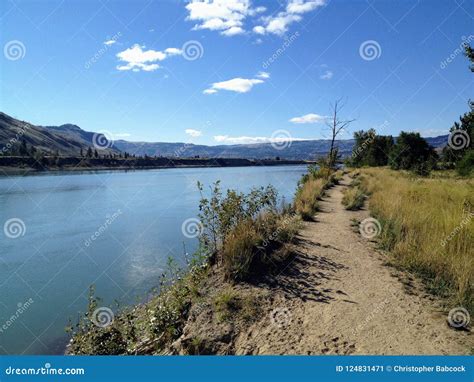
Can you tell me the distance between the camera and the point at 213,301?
228 inches

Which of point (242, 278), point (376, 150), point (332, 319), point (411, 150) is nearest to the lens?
point (332, 319)

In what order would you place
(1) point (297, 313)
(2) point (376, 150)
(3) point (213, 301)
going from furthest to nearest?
(2) point (376, 150) → (3) point (213, 301) → (1) point (297, 313)

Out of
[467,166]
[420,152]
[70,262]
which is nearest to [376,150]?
[420,152]

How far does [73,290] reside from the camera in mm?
10375

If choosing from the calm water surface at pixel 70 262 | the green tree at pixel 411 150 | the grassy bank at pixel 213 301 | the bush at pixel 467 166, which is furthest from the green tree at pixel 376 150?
the grassy bank at pixel 213 301

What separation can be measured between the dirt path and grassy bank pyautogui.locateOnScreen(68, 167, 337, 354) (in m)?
0.34

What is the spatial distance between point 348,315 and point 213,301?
2051 millimetres

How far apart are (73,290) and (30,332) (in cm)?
210

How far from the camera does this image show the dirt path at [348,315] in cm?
429

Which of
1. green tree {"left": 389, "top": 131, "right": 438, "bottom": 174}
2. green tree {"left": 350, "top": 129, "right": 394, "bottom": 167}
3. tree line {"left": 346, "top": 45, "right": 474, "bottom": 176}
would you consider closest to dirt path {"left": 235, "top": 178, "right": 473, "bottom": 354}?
tree line {"left": 346, "top": 45, "right": 474, "bottom": 176}

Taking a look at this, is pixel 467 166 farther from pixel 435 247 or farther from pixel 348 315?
pixel 348 315

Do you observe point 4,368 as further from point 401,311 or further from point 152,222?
point 152,222

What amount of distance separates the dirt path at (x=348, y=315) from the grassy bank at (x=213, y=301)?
13.4 inches

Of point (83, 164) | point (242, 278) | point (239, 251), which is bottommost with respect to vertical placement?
point (242, 278)
